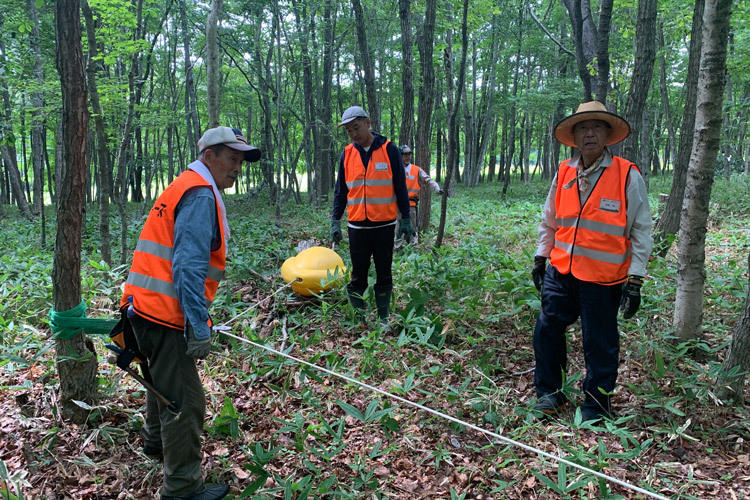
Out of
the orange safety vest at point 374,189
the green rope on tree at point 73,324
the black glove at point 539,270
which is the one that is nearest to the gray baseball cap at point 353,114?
the orange safety vest at point 374,189

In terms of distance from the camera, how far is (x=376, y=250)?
455 centimetres

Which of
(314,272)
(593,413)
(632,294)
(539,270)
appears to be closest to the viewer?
(632,294)

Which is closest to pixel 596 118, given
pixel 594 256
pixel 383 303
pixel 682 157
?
pixel 594 256

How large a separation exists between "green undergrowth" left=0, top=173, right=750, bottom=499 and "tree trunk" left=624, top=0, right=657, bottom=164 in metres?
2.05

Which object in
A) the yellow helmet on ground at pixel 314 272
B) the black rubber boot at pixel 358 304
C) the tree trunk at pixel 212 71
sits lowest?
the black rubber boot at pixel 358 304

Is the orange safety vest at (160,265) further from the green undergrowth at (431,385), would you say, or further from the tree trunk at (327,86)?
the tree trunk at (327,86)

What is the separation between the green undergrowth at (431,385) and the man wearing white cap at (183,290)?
1.32ft

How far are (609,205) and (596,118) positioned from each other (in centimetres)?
64

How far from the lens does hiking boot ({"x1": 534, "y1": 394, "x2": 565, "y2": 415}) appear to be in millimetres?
3135

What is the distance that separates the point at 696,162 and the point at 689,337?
4.76ft

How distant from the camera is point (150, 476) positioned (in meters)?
2.63

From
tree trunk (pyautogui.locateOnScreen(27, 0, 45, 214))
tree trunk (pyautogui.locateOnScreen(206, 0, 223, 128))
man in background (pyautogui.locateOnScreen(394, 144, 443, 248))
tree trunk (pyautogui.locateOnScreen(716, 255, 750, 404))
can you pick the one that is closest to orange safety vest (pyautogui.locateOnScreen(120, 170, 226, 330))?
tree trunk (pyautogui.locateOnScreen(716, 255, 750, 404))

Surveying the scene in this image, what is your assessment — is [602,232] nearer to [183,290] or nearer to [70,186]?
[183,290]

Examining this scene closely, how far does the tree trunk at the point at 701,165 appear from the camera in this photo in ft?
10.8
